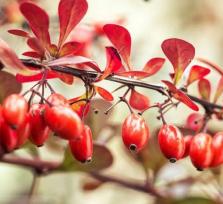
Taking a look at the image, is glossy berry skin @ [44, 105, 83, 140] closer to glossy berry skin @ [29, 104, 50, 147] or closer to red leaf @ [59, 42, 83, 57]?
glossy berry skin @ [29, 104, 50, 147]

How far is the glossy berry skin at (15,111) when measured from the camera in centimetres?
79

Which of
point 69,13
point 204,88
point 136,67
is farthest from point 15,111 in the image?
point 136,67

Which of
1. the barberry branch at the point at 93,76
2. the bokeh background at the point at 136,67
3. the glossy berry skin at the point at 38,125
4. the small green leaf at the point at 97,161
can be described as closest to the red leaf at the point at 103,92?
the barberry branch at the point at 93,76

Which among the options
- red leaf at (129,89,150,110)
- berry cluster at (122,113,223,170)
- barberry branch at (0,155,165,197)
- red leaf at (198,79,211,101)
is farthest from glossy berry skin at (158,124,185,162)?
barberry branch at (0,155,165,197)

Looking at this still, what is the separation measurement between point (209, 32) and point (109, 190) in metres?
1.28

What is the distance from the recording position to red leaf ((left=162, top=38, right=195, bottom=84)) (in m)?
0.99

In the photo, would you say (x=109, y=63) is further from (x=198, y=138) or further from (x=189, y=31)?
(x=189, y=31)

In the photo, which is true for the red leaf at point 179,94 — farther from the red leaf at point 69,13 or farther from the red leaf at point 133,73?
the red leaf at point 69,13

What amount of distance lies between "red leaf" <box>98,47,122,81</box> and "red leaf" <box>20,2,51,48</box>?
11 centimetres

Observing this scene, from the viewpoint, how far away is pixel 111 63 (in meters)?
0.94

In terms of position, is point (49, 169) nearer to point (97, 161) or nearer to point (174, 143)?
point (97, 161)

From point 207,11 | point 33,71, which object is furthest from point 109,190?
point 33,71

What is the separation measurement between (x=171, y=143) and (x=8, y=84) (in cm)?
36

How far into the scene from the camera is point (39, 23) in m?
0.92
